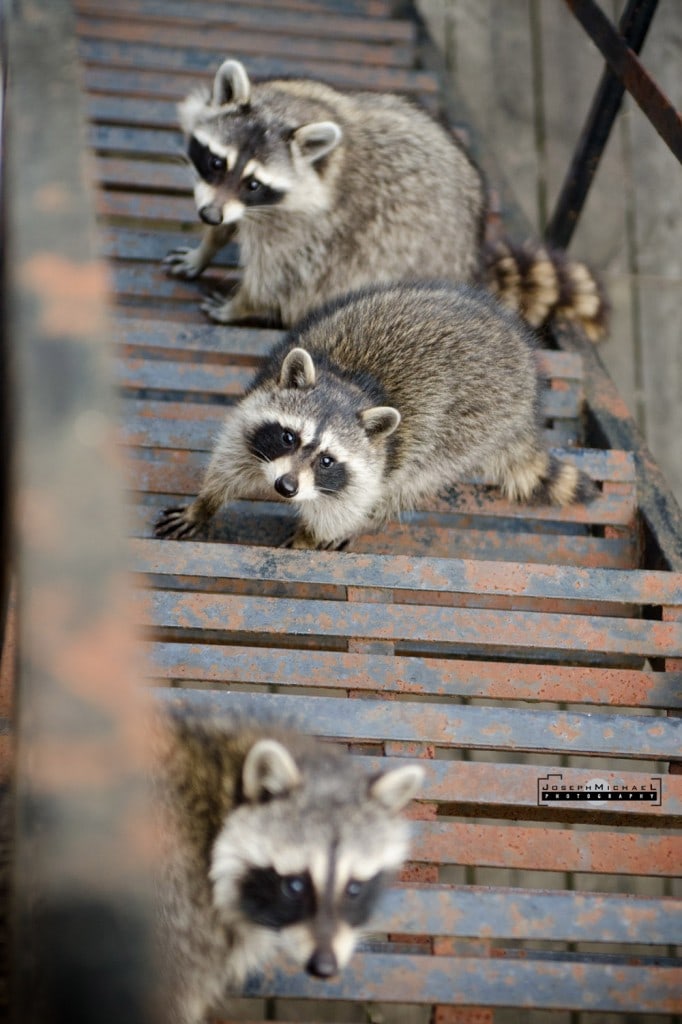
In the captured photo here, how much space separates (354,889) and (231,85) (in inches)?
89.3

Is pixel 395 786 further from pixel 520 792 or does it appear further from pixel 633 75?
pixel 633 75

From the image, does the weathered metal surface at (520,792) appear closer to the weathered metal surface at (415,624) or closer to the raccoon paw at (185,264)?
the weathered metal surface at (415,624)

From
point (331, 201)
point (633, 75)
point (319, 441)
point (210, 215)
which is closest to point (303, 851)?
point (319, 441)

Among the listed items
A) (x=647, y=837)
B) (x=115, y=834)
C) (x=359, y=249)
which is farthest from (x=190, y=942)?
(x=359, y=249)

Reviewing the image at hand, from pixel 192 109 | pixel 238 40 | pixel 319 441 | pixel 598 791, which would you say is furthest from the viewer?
pixel 238 40

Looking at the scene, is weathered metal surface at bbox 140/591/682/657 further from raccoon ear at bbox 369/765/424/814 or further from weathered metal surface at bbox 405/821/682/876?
raccoon ear at bbox 369/765/424/814

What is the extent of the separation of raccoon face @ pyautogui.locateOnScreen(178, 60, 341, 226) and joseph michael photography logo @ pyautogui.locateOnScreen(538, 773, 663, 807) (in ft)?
5.73

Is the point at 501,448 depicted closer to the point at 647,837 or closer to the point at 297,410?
the point at 297,410

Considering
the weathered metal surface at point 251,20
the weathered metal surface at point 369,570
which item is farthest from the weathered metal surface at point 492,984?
the weathered metal surface at point 251,20

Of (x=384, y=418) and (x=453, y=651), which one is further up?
(x=384, y=418)

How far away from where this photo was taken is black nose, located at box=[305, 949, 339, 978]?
1.45 meters

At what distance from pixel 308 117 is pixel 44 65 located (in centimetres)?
206

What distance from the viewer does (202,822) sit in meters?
1.62

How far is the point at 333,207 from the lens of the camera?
325 cm
